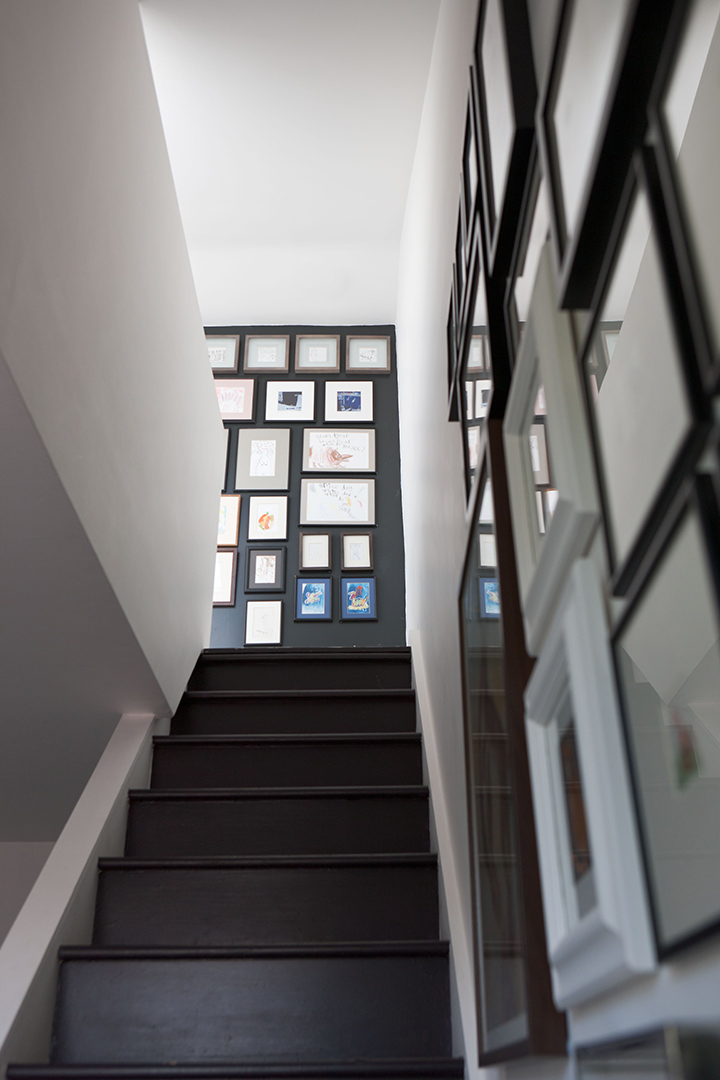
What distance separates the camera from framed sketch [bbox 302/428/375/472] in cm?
569

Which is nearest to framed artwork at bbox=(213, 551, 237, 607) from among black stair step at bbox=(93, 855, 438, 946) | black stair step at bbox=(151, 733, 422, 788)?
black stair step at bbox=(151, 733, 422, 788)

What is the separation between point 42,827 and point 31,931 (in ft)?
5.86

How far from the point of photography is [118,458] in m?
2.54

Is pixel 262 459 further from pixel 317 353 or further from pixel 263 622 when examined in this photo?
pixel 263 622

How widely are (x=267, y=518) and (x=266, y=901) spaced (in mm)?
3255

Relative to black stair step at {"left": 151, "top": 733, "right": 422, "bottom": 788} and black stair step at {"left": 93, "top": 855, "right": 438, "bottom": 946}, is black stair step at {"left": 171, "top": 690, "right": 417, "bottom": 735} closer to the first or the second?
black stair step at {"left": 151, "top": 733, "right": 422, "bottom": 788}

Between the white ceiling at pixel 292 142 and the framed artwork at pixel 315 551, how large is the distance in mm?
1659

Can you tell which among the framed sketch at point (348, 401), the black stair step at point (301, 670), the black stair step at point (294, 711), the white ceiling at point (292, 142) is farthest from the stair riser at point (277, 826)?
the white ceiling at point (292, 142)

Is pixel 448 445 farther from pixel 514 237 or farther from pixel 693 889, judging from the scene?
pixel 693 889

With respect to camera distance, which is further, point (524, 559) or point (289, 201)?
point (289, 201)

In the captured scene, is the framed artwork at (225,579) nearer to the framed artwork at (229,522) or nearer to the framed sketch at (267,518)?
the framed artwork at (229,522)

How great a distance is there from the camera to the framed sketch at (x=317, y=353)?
6008 mm

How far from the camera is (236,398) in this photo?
19.4 ft

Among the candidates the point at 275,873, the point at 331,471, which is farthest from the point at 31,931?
the point at 331,471
